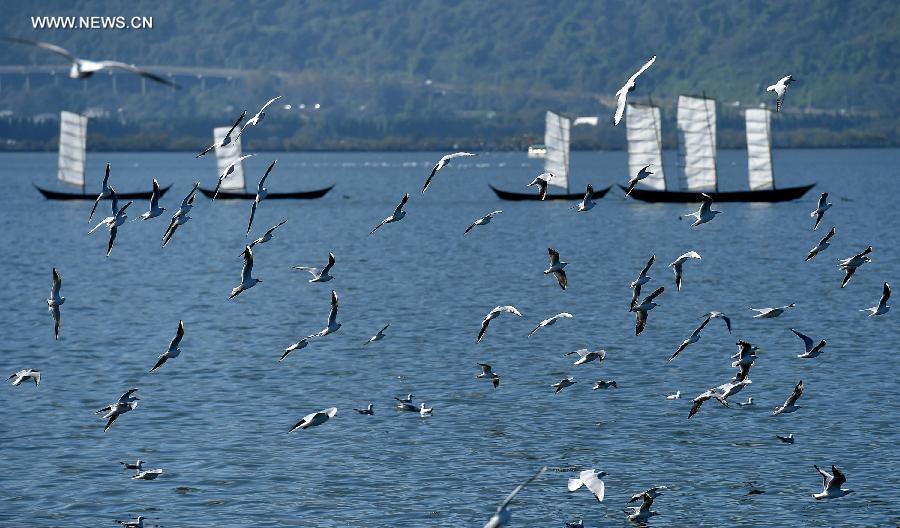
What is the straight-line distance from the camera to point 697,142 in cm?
16162

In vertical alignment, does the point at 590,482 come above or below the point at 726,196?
below

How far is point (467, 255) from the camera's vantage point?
4444 inches

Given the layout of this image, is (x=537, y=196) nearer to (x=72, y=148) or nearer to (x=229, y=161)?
(x=229, y=161)

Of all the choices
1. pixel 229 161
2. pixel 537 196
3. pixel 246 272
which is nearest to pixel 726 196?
pixel 537 196

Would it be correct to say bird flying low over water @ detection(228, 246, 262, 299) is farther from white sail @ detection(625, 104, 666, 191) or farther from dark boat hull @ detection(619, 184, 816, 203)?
dark boat hull @ detection(619, 184, 816, 203)

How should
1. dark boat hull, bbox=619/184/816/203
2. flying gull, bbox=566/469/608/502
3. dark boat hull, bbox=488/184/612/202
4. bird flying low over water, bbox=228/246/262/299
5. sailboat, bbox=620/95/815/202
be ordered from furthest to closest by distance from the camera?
1. dark boat hull, bbox=488/184/612/202
2. dark boat hull, bbox=619/184/816/203
3. sailboat, bbox=620/95/815/202
4. bird flying low over water, bbox=228/246/262/299
5. flying gull, bbox=566/469/608/502

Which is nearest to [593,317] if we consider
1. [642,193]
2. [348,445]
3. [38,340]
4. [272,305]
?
[272,305]

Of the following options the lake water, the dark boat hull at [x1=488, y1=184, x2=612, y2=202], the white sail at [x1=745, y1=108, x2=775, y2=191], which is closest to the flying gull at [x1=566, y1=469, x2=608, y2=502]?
the lake water

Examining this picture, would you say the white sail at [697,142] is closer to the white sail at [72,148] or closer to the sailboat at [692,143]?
the sailboat at [692,143]

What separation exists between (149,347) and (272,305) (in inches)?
644

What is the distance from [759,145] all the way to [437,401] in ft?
376

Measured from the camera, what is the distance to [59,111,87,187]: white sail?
580ft

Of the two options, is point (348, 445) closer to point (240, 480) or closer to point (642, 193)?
point (240, 480)

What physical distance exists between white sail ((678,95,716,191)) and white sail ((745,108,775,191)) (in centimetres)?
352
